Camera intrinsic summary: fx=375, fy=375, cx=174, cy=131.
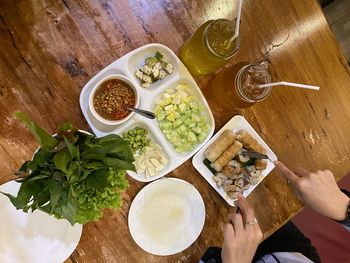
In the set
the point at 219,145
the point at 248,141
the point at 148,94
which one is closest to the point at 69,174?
the point at 148,94

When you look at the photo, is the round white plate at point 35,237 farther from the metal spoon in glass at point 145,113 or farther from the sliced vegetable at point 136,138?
the metal spoon in glass at point 145,113

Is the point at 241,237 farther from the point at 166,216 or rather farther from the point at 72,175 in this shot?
the point at 72,175

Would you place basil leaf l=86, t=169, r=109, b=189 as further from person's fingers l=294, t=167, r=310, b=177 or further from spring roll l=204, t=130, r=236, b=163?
person's fingers l=294, t=167, r=310, b=177

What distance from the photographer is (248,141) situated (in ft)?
4.62

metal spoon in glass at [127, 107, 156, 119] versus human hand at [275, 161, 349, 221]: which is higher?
metal spoon in glass at [127, 107, 156, 119]

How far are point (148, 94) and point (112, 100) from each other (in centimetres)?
15

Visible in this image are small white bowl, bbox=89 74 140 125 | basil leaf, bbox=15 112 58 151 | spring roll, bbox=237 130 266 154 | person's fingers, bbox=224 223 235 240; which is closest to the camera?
basil leaf, bbox=15 112 58 151

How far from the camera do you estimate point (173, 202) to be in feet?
4.50

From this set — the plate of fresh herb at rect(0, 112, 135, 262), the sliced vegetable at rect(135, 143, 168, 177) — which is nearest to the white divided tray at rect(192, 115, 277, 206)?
the sliced vegetable at rect(135, 143, 168, 177)

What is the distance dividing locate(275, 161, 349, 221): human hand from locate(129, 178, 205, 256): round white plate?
0.36m

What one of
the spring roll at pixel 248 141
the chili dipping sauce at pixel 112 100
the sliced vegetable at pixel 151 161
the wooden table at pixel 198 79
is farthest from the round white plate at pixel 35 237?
the spring roll at pixel 248 141

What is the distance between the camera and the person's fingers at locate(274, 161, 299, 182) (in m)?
1.39

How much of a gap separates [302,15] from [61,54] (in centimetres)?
97

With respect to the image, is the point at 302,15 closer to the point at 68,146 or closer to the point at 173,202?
the point at 173,202
